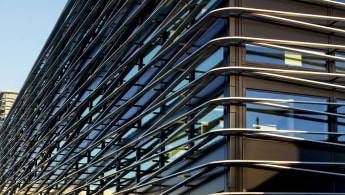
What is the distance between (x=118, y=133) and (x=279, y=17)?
998cm

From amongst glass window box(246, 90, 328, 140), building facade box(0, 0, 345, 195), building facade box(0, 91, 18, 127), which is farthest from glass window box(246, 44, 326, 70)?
building facade box(0, 91, 18, 127)

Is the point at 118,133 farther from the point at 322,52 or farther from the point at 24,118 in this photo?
the point at 24,118

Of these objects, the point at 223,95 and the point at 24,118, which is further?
the point at 24,118

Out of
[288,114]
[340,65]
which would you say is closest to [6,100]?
[340,65]

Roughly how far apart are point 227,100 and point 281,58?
2732 millimetres

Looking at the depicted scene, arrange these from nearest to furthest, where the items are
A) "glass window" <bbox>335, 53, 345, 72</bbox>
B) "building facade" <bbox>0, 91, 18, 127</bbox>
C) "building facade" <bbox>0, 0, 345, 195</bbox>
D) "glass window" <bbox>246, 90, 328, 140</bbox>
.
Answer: "building facade" <bbox>0, 0, 345, 195</bbox> → "glass window" <bbox>246, 90, 328, 140</bbox> → "glass window" <bbox>335, 53, 345, 72</bbox> → "building facade" <bbox>0, 91, 18, 127</bbox>

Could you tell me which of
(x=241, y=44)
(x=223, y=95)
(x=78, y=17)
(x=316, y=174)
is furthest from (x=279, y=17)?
(x=78, y=17)

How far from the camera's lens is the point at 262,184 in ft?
66.4

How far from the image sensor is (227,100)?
2031 cm

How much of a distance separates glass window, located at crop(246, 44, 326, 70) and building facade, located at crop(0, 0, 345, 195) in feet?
0.10

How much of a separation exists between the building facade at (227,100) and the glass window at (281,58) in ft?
0.10

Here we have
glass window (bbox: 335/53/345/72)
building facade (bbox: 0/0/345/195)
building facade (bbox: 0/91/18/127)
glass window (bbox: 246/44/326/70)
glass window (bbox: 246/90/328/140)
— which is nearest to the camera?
building facade (bbox: 0/0/345/195)

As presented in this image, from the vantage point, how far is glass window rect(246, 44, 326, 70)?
70.7 feet

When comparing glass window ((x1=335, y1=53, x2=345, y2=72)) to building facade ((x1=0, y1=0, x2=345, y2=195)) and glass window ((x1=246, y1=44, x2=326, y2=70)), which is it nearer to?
building facade ((x1=0, y1=0, x2=345, y2=195))
